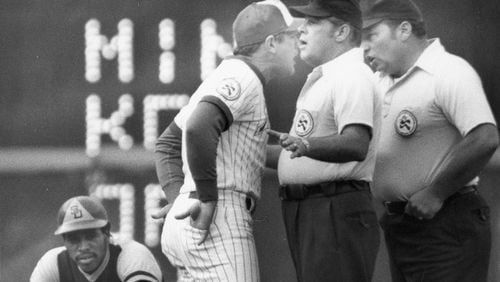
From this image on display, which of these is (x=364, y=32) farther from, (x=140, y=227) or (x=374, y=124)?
(x=140, y=227)

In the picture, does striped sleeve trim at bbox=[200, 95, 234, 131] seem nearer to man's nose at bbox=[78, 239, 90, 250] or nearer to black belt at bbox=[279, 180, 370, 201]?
black belt at bbox=[279, 180, 370, 201]

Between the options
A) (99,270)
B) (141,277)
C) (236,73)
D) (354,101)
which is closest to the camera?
(354,101)

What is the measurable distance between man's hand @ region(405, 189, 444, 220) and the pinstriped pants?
1.69ft

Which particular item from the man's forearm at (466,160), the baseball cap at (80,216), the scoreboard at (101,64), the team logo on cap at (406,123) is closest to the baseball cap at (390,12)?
the team logo on cap at (406,123)

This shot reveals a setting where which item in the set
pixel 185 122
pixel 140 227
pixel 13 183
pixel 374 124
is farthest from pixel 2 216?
pixel 374 124

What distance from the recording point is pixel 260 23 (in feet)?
13.6

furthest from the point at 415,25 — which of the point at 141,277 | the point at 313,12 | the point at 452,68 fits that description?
the point at 141,277

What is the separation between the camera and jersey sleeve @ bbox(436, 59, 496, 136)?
415 centimetres

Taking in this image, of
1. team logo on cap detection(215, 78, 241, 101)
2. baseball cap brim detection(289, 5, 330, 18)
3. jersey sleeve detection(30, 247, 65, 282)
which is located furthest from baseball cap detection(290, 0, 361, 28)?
jersey sleeve detection(30, 247, 65, 282)

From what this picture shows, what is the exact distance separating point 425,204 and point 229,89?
712 millimetres

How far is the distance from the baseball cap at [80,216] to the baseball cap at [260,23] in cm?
128

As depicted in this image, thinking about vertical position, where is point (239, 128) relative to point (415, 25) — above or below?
below

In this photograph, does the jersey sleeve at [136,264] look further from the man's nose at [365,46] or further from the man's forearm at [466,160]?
the man's forearm at [466,160]

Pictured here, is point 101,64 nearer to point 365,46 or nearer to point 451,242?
point 365,46
